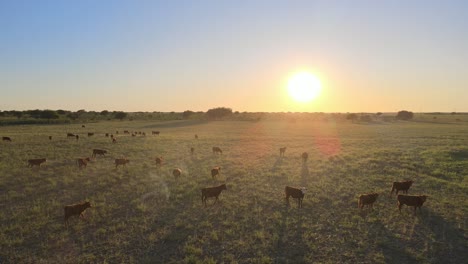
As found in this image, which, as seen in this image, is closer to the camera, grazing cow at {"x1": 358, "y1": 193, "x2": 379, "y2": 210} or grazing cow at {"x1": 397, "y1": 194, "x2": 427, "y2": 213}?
grazing cow at {"x1": 397, "y1": 194, "x2": 427, "y2": 213}

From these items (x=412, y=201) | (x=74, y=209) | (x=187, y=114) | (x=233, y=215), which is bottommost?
(x=233, y=215)

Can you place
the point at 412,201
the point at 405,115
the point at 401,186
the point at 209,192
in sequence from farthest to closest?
the point at 405,115 → the point at 401,186 → the point at 209,192 → the point at 412,201

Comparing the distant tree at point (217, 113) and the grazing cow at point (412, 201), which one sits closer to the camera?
the grazing cow at point (412, 201)

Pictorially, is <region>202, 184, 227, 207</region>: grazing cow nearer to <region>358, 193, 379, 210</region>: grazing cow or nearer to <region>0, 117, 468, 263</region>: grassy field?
<region>0, 117, 468, 263</region>: grassy field

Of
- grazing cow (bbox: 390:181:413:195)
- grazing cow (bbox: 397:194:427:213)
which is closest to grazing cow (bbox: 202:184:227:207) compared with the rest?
grazing cow (bbox: 397:194:427:213)

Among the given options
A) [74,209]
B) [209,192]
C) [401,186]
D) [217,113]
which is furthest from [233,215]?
[217,113]

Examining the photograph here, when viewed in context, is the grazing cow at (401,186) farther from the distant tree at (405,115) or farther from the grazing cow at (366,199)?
the distant tree at (405,115)

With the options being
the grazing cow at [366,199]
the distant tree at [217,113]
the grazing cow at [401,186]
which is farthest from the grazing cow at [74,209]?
the distant tree at [217,113]

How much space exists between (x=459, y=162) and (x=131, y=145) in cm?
3018

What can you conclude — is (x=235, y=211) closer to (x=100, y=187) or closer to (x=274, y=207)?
(x=274, y=207)

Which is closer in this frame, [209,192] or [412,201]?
[412,201]

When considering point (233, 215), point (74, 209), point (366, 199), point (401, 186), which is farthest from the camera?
point (401, 186)

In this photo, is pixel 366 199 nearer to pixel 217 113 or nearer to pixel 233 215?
pixel 233 215

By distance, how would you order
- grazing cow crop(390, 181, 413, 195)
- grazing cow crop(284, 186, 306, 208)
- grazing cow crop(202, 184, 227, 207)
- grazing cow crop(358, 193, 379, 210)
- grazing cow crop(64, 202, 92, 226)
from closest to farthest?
grazing cow crop(64, 202, 92, 226) < grazing cow crop(358, 193, 379, 210) < grazing cow crop(284, 186, 306, 208) < grazing cow crop(202, 184, 227, 207) < grazing cow crop(390, 181, 413, 195)
